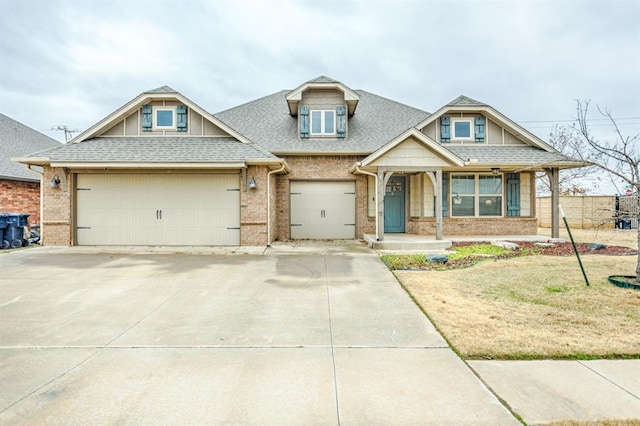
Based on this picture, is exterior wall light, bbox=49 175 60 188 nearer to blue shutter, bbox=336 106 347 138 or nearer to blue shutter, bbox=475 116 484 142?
blue shutter, bbox=336 106 347 138

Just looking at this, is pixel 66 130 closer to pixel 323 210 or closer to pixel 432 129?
pixel 323 210

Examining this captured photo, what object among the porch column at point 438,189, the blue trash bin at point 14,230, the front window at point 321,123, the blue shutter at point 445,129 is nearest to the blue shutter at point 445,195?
the blue shutter at point 445,129

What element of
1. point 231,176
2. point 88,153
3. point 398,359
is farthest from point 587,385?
point 88,153

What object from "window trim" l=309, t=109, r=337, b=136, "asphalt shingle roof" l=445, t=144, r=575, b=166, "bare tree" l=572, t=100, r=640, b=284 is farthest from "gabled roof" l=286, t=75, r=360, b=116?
"bare tree" l=572, t=100, r=640, b=284

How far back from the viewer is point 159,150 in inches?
460

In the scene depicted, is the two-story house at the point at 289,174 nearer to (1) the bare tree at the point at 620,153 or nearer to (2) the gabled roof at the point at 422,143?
(2) the gabled roof at the point at 422,143

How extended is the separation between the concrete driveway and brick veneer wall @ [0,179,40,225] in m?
10.5

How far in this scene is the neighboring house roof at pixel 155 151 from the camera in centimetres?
1106

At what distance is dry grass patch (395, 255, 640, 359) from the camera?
12.1 feet

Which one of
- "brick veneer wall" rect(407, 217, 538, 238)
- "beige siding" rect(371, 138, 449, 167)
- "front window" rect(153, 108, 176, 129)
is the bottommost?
"brick veneer wall" rect(407, 217, 538, 238)

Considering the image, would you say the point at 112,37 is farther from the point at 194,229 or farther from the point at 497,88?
the point at 497,88

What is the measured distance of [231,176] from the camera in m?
11.9

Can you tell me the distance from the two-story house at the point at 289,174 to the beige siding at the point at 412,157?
0.11 feet

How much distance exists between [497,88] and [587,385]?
37.8 meters
